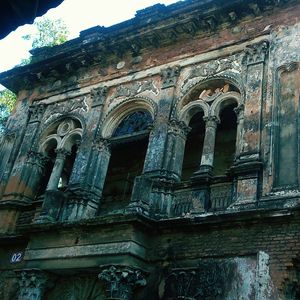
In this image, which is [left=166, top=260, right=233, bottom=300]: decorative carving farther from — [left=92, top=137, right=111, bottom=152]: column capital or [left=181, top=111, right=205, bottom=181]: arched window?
[left=181, top=111, right=205, bottom=181]: arched window

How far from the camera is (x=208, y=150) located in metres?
9.48

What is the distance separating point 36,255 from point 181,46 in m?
6.14

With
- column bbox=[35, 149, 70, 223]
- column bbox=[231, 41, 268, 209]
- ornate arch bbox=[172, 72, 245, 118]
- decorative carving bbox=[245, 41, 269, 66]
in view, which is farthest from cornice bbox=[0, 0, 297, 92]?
column bbox=[35, 149, 70, 223]

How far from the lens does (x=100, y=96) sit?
39.2 ft

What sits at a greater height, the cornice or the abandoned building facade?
the cornice

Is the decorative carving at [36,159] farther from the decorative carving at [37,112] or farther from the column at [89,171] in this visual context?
the column at [89,171]

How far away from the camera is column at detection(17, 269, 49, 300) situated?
927cm

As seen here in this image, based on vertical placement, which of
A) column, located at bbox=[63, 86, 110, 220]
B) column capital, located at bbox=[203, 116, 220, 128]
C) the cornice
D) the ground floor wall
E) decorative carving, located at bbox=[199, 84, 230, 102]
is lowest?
the ground floor wall

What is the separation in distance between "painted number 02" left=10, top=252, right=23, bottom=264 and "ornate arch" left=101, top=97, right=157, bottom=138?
3489 millimetres

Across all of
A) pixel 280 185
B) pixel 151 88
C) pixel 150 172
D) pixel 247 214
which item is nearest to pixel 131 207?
pixel 150 172

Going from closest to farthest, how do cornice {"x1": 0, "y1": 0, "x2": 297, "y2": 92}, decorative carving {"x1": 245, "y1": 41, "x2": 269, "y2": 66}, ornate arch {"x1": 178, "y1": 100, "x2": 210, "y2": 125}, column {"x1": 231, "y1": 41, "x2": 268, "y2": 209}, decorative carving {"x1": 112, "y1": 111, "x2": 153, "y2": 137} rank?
column {"x1": 231, "y1": 41, "x2": 268, "y2": 209} → decorative carving {"x1": 245, "y1": 41, "x2": 269, "y2": 66} → ornate arch {"x1": 178, "y1": 100, "x2": 210, "y2": 125} → cornice {"x1": 0, "y1": 0, "x2": 297, "y2": 92} → decorative carving {"x1": 112, "y1": 111, "x2": 153, "y2": 137}

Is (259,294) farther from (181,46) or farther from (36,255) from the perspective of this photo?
(181,46)

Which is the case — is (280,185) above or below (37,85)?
below

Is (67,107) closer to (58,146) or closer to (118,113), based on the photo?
(58,146)
